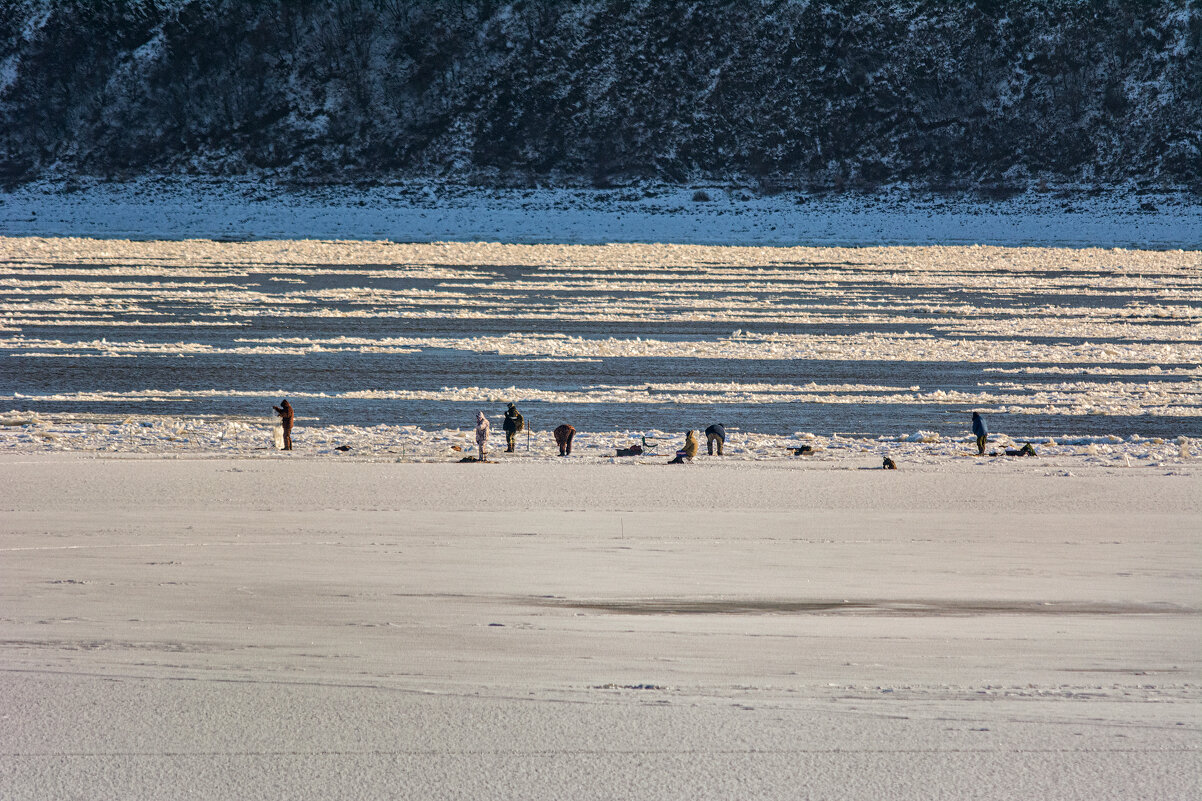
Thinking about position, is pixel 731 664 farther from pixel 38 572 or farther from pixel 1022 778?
pixel 38 572

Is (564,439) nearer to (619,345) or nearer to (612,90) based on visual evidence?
(619,345)

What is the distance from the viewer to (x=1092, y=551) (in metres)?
8.18

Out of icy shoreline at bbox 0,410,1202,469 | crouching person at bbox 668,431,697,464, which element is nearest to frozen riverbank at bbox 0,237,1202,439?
icy shoreline at bbox 0,410,1202,469

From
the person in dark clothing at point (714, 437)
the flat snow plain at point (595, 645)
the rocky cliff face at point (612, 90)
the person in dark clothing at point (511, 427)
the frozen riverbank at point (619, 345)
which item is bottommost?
the frozen riverbank at point (619, 345)

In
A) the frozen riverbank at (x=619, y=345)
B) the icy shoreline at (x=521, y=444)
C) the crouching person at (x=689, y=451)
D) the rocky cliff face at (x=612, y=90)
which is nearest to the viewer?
the crouching person at (x=689, y=451)

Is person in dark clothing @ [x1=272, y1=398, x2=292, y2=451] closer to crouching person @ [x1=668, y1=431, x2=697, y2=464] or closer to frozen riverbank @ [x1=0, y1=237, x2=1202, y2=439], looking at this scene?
frozen riverbank @ [x1=0, y1=237, x2=1202, y2=439]

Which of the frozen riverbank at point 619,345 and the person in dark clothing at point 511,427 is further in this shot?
the frozen riverbank at point 619,345

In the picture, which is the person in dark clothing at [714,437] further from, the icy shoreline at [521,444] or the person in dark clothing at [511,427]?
the person in dark clothing at [511,427]

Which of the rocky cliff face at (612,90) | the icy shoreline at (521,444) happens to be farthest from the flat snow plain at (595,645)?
the rocky cliff face at (612,90)

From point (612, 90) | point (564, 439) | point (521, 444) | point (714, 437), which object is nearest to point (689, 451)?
point (714, 437)

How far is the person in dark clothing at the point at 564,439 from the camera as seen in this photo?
12266 millimetres

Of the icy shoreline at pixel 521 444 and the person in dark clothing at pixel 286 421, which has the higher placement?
the person in dark clothing at pixel 286 421

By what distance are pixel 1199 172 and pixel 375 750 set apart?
84.6m

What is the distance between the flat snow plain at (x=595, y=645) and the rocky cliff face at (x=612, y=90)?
2941 inches
